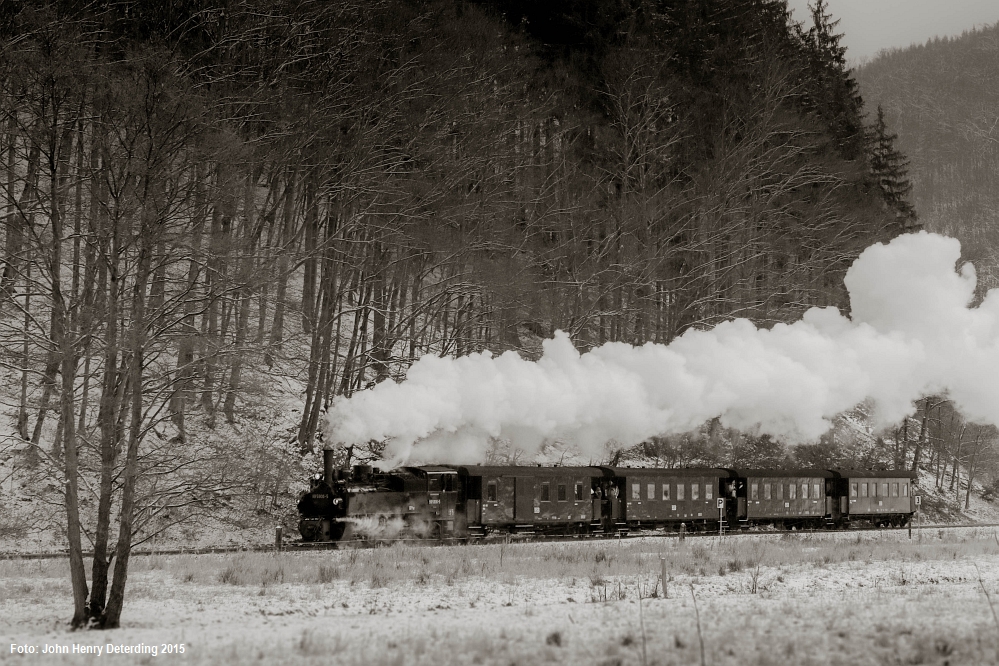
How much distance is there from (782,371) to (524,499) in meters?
9.48

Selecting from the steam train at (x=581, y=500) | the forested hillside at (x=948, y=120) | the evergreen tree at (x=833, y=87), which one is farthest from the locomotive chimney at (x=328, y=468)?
the forested hillside at (x=948, y=120)

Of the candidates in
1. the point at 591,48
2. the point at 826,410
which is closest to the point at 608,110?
the point at 591,48

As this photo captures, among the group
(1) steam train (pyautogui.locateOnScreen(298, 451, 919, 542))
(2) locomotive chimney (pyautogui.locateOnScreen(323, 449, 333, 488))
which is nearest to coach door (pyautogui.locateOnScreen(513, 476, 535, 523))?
(1) steam train (pyautogui.locateOnScreen(298, 451, 919, 542))

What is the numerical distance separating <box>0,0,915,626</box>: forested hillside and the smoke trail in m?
4.70

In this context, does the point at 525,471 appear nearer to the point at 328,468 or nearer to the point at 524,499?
the point at 524,499

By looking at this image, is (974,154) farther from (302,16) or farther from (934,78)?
(302,16)

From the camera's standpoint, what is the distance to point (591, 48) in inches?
1721

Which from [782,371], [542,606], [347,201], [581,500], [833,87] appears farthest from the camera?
[833,87]

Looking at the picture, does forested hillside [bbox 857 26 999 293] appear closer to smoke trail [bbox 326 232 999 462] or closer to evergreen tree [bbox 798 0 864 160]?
evergreen tree [bbox 798 0 864 160]

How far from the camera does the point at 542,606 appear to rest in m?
15.7

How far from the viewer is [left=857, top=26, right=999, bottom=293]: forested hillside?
11500 cm

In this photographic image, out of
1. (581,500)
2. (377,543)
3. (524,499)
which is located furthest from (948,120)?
(377,543)

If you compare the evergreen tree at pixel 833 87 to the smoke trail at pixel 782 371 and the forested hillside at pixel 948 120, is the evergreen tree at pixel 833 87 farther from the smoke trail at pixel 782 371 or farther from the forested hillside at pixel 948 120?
the forested hillside at pixel 948 120

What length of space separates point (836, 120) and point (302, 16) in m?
32.8
